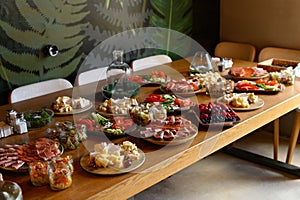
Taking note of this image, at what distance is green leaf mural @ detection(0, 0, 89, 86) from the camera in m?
2.77

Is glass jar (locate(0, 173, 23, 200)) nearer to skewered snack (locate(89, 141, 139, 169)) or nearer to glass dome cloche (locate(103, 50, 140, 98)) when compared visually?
skewered snack (locate(89, 141, 139, 169))

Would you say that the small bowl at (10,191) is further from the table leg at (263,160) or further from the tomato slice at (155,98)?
the table leg at (263,160)

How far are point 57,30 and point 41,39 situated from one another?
16cm

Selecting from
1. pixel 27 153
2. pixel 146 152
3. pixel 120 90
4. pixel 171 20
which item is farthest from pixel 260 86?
pixel 171 20

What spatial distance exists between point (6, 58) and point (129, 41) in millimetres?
1163

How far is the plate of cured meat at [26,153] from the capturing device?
1.54 metres

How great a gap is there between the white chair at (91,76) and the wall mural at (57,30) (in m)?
0.28

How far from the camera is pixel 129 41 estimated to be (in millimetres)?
3514

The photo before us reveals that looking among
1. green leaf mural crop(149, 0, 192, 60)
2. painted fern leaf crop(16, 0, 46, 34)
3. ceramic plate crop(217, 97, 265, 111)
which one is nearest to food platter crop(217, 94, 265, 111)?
ceramic plate crop(217, 97, 265, 111)

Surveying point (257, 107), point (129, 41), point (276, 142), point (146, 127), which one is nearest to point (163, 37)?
point (129, 41)

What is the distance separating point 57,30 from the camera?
119 inches

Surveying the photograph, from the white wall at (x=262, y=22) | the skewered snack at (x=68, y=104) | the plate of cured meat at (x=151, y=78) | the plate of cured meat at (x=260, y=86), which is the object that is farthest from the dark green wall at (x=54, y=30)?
the plate of cured meat at (x=260, y=86)

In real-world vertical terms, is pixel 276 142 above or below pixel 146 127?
below

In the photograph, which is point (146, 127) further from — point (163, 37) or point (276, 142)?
point (163, 37)
